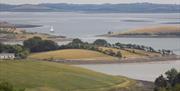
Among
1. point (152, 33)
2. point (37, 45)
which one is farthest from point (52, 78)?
point (152, 33)

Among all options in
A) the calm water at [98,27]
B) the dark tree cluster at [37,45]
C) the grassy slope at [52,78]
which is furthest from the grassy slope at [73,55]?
the grassy slope at [52,78]

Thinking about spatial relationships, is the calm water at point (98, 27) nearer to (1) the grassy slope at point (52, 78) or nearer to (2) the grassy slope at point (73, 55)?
(2) the grassy slope at point (73, 55)

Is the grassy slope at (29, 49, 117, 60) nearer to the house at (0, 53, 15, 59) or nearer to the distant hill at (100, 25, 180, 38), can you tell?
the house at (0, 53, 15, 59)

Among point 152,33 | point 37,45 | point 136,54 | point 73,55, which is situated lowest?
point 152,33

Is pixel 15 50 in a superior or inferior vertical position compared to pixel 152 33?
superior

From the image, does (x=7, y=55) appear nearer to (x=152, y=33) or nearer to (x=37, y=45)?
(x=37, y=45)

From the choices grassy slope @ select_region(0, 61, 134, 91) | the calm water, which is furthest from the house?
the calm water
